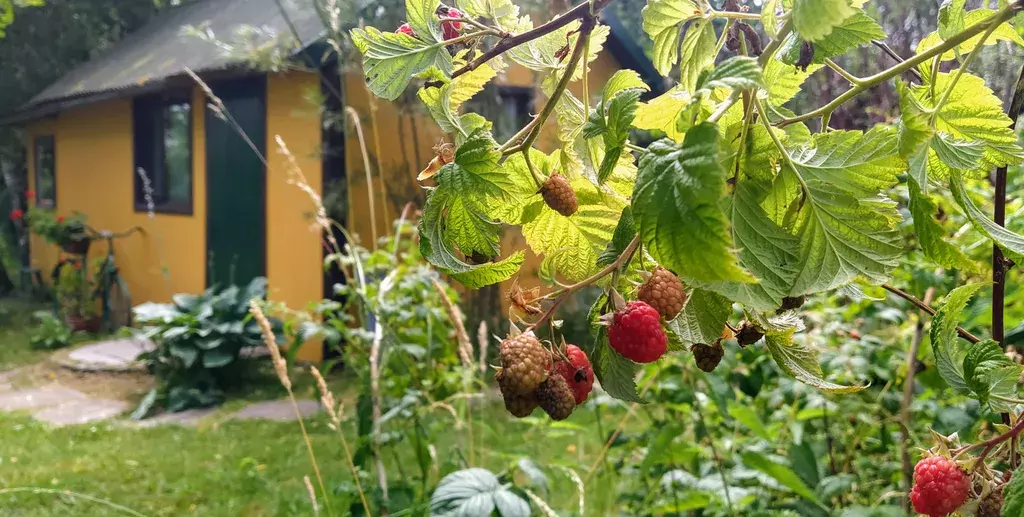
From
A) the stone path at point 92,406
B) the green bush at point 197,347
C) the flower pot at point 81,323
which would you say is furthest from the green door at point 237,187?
the flower pot at point 81,323

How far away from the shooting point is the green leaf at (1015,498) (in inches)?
17.9

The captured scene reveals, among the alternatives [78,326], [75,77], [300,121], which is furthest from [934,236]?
[75,77]

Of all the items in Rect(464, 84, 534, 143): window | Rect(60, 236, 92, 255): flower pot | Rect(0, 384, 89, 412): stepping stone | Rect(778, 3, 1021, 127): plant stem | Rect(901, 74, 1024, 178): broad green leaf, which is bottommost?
Rect(0, 384, 89, 412): stepping stone

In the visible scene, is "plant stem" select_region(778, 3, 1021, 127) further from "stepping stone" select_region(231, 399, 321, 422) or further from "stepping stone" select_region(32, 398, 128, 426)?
"stepping stone" select_region(32, 398, 128, 426)

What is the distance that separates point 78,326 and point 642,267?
8.05 meters

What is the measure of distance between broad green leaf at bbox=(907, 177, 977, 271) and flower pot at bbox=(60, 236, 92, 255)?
27.1ft

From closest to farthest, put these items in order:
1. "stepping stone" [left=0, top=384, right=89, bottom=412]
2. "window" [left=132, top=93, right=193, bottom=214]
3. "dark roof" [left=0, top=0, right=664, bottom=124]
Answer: "stepping stone" [left=0, top=384, right=89, bottom=412] → "dark roof" [left=0, top=0, right=664, bottom=124] → "window" [left=132, top=93, right=193, bottom=214]

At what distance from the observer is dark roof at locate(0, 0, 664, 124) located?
5715 millimetres

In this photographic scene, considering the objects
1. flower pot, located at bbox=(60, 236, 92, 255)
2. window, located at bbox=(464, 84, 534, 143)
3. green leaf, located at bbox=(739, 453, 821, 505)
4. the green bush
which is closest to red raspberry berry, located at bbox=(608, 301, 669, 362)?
green leaf, located at bbox=(739, 453, 821, 505)

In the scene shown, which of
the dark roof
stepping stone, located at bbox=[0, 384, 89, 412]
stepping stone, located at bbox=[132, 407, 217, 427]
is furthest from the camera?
the dark roof

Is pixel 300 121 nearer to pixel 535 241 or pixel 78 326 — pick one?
pixel 78 326

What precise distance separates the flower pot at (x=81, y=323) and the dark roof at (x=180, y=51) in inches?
84.2

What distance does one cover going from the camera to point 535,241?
0.58m

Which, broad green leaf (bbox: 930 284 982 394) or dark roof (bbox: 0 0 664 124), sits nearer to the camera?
broad green leaf (bbox: 930 284 982 394)
